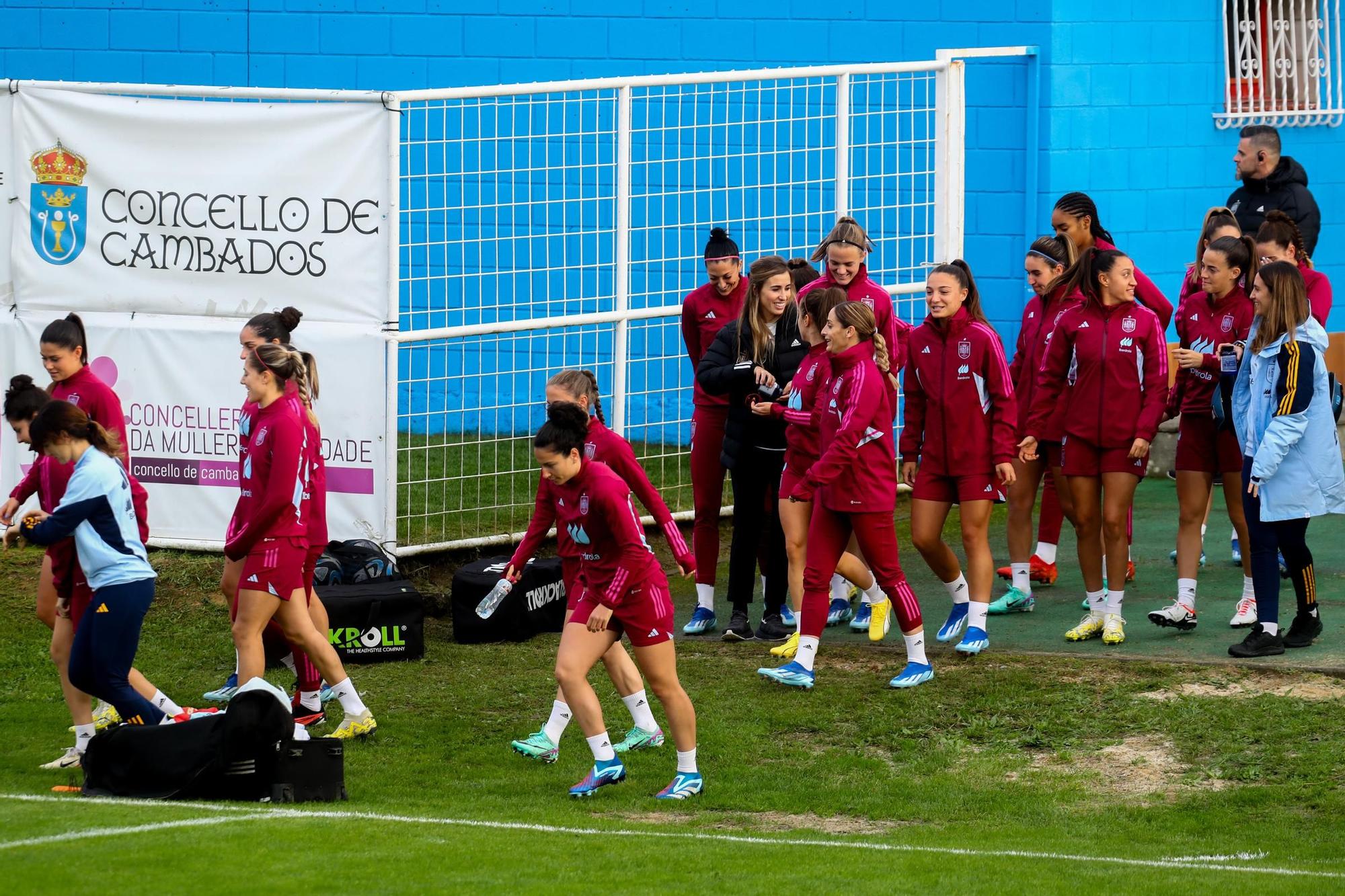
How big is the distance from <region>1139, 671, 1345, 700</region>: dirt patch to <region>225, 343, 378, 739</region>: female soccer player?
376cm

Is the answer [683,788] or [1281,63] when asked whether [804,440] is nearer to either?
[683,788]

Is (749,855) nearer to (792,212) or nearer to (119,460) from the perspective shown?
(119,460)

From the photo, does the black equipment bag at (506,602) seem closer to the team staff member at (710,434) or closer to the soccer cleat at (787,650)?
the team staff member at (710,434)

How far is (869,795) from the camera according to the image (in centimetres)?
676

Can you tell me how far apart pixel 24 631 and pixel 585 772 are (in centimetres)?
382

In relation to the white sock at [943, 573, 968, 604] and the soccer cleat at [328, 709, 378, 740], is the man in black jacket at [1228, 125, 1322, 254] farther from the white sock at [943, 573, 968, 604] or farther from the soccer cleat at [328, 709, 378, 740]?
the soccer cleat at [328, 709, 378, 740]

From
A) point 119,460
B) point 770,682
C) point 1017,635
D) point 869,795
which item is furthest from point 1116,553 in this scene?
point 119,460

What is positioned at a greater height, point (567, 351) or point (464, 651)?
point (567, 351)

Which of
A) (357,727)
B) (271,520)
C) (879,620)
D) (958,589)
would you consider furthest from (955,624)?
(271,520)

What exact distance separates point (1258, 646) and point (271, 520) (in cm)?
451

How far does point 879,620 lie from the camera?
9.09 metres

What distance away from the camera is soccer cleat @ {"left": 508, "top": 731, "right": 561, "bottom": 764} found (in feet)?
23.8

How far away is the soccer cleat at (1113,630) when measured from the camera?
8.64 m

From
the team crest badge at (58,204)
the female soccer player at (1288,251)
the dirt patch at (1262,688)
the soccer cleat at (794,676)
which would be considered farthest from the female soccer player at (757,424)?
the team crest badge at (58,204)
